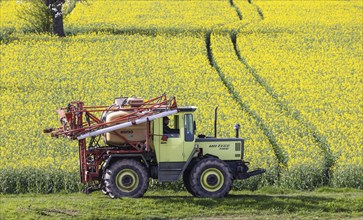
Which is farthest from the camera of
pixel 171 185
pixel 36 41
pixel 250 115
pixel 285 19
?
pixel 285 19

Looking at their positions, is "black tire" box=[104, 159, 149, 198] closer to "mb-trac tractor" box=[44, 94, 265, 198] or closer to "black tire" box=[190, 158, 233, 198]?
"mb-trac tractor" box=[44, 94, 265, 198]

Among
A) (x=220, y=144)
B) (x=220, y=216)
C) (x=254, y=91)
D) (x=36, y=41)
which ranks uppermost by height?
(x=36, y=41)

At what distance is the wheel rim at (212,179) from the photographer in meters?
23.2

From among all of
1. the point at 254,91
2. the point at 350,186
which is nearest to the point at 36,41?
the point at 254,91

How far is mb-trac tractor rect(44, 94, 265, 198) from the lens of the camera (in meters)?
22.8

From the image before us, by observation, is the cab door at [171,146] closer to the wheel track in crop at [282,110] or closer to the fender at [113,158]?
the fender at [113,158]

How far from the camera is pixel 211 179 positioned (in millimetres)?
23234

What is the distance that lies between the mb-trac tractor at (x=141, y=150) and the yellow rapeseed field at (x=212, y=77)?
248 cm

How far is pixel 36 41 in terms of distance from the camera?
49.7 m

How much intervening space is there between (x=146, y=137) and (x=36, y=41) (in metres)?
28.0

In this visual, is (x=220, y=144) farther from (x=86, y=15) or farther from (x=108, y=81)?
(x=86, y=15)

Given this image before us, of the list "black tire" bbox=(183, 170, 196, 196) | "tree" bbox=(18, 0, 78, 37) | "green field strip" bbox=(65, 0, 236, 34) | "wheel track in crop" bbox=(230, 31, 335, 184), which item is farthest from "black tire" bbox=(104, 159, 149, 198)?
"green field strip" bbox=(65, 0, 236, 34)

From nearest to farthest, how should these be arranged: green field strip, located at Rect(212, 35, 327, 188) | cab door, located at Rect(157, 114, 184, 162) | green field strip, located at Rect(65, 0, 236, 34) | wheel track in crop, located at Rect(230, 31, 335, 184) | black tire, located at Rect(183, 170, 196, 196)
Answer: cab door, located at Rect(157, 114, 184, 162), black tire, located at Rect(183, 170, 196, 196), green field strip, located at Rect(212, 35, 327, 188), wheel track in crop, located at Rect(230, 31, 335, 184), green field strip, located at Rect(65, 0, 236, 34)

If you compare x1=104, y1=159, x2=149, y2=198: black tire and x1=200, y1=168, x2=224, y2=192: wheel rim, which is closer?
x1=104, y1=159, x2=149, y2=198: black tire
